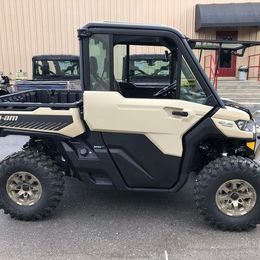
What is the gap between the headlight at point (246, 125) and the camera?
3.69 meters

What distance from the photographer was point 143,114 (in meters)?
3.63

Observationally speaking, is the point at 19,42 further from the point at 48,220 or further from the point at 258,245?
the point at 258,245

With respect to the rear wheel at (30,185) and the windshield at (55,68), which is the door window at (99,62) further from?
the windshield at (55,68)

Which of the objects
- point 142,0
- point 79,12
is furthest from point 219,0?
point 79,12

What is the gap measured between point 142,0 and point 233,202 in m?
13.8

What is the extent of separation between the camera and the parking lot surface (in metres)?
3.30

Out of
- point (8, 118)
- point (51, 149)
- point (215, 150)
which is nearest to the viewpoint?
point (8, 118)

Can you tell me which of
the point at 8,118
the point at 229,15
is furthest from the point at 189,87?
the point at 229,15

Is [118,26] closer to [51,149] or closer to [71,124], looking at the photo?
[71,124]

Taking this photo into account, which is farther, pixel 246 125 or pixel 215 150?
pixel 215 150

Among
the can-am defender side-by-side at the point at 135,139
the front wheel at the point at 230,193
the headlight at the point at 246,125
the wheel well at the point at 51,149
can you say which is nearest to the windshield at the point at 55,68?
the wheel well at the point at 51,149

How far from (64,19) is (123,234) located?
14.2 m

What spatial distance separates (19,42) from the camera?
16.5 m

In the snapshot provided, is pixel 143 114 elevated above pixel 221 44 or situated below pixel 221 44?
below
